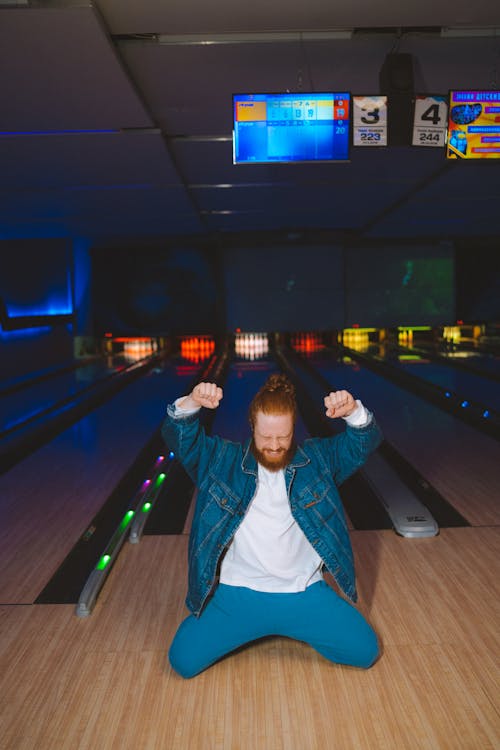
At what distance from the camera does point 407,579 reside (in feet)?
9.27

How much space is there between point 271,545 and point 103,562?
1142 mm

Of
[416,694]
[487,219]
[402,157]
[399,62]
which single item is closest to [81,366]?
[402,157]

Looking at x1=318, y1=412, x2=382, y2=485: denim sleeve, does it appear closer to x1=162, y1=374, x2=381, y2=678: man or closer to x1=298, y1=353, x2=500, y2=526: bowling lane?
x1=162, y1=374, x2=381, y2=678: man

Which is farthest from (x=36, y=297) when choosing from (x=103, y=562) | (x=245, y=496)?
(x=245, y=496)

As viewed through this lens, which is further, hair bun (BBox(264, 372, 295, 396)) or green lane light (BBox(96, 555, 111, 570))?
green lane light (BBox(96, 555, 111, 570))

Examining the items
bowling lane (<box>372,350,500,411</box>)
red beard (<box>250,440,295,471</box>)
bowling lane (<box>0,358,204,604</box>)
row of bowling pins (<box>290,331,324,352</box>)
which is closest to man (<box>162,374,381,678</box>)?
red beard (<box>250,440,295,471</box>)

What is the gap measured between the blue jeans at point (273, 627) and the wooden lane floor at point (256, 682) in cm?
8

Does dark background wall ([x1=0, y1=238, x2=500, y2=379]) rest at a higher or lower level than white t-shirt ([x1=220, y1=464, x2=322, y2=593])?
higher

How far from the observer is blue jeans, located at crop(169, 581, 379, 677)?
2.12 m

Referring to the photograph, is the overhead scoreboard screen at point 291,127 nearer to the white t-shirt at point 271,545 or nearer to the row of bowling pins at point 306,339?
the white t-shirt at point 271,545

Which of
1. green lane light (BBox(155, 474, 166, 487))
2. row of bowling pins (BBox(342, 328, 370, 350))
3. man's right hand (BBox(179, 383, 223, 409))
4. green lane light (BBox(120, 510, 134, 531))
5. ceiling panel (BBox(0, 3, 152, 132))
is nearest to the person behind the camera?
man's right hand (BBox(179, 383, 223, 409))

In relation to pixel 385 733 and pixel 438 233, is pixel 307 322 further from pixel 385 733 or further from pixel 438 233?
pixel 385 733

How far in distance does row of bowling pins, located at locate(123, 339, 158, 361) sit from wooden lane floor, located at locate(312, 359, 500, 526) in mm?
5845

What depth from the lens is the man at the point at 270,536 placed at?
2.11 metres
